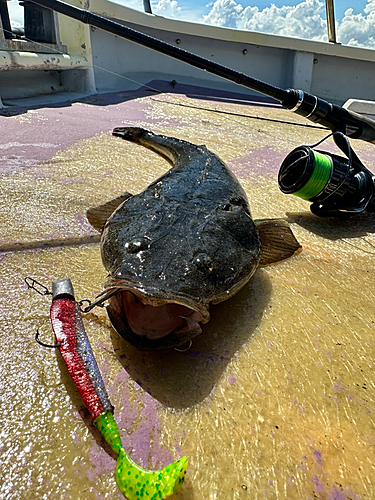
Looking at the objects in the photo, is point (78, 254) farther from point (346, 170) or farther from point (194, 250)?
point (346, 170)

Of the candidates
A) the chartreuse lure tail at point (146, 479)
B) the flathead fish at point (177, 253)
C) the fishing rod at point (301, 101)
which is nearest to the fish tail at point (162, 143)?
the fishing rod at point (301, 101)

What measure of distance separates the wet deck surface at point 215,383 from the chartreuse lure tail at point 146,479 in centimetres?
6

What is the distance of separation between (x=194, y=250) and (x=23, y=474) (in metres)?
1.11

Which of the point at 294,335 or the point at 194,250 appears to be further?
the point at 294,335

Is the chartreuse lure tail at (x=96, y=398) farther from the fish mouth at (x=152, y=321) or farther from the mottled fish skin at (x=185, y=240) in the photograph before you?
the mottled fish skin at (x=185, y=240)

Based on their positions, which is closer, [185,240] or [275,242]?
[185,240]

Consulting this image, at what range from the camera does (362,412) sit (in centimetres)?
153

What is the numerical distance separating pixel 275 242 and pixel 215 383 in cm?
112

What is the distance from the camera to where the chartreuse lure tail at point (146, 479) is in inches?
44.0

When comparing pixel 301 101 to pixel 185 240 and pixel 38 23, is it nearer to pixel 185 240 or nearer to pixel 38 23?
pixel 185 240

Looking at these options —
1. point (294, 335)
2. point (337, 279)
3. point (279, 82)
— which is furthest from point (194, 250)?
point (279, 82)

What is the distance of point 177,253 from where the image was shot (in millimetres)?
1665

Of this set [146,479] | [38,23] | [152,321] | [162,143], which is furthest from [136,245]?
[38,23]

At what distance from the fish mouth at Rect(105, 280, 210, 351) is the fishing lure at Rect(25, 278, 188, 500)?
187 millimetres
